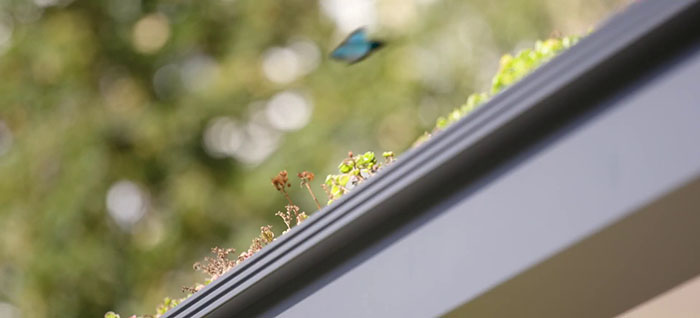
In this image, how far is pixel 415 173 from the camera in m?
1.22

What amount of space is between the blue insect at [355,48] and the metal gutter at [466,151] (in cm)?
123

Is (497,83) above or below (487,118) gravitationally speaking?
above

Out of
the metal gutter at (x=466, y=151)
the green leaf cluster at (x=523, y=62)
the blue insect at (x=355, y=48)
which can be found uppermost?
the blue insect at (x=355, y=48)

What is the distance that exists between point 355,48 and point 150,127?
229 inches

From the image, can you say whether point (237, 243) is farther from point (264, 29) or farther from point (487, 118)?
point (487, 118)

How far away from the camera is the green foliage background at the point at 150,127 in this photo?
7004 millimetres

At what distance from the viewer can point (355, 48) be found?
2.57 m

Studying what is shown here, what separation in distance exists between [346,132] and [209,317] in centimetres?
551

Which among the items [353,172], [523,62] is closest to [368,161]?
[353,172]

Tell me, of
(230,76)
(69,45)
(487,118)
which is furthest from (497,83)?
(69,45)

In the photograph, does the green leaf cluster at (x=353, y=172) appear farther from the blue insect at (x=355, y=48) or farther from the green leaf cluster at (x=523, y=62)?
the blue insect at (x=355, y=48)

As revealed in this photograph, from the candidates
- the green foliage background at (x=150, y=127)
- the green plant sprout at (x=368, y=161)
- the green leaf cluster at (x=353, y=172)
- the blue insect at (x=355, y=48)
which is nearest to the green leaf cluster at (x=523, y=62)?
the green plant sprout at (x=368, y=161)

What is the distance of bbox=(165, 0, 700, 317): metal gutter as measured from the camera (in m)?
Answer: 1.08

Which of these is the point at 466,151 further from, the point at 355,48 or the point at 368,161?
the point at 355,48
